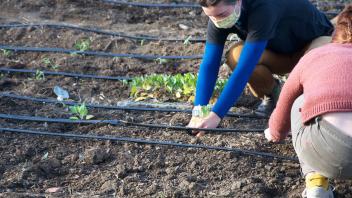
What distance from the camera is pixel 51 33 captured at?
6.77 metres

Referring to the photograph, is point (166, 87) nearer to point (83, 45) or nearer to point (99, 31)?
point (83, 45)

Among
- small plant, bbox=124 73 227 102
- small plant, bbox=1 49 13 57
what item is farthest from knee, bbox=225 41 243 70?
small plant, bbox=1 49 13 57

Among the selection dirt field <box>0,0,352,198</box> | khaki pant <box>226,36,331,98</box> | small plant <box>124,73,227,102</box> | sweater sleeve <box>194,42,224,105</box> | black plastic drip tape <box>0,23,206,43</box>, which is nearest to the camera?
dirt field <box>0,0,352,198</box>

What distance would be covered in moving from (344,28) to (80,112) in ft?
7.00

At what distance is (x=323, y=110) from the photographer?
325 centimetres

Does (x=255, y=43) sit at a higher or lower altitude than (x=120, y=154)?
higher

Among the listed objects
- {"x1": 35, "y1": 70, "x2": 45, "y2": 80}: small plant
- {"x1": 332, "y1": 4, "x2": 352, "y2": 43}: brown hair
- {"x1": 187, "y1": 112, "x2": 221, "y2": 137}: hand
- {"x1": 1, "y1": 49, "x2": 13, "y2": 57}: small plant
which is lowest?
{"x1": 1, "y1": 49, "x2": 13, "y2": 57}: small plant

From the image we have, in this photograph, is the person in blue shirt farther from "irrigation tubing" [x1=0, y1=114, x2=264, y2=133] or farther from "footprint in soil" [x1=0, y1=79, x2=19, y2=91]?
"footprint in soil" [x1=0, y1=79, x2=19, y2=91]

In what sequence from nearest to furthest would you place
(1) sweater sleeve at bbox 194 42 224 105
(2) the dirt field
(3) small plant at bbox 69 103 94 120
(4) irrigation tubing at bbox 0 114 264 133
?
1. (2) the dirt field
2. (1) sweater sleeve at bbox 194 42 224 105
3. (4) irrigation tubing at bbox 0 114 264 133
4. (3) small plant at bbox 69 103 94 120

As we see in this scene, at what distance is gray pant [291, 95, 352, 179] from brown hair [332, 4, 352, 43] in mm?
368

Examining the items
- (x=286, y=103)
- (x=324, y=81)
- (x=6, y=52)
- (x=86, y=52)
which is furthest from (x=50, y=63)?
(x=324, y=81)

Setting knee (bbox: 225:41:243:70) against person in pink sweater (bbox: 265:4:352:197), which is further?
knee (bbox: 225:41:243:70)

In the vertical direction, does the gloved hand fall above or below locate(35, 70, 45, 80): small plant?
above

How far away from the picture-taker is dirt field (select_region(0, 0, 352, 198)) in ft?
13.0
